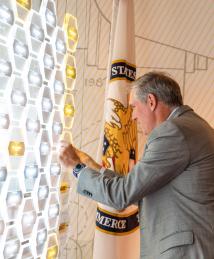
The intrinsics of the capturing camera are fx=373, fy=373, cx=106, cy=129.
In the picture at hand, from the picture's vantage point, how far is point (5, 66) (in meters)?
1.19

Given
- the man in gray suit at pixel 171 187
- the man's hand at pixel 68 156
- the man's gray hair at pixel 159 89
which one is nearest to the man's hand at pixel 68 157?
the man's hand at pixel 68 156

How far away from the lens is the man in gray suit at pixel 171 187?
1.23 metres

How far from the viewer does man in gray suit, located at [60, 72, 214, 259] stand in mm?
1229

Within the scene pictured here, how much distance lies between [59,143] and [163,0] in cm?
126

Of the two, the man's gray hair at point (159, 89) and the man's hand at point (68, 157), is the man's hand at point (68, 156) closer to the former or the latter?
the man's hand at point (68, 157)

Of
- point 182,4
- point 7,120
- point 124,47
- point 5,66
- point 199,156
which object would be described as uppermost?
point 182,4

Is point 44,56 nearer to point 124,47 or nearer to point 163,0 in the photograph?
point 124,47

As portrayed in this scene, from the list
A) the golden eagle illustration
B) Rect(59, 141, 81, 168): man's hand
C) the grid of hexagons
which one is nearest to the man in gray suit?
Rect(59, 141, 81, 168): man's hand

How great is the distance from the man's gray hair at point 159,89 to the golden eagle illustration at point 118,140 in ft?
1.74

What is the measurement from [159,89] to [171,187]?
13.8 inches

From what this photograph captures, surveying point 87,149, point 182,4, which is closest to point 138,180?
point 87,149

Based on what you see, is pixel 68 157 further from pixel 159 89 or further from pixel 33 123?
pixel 159 89

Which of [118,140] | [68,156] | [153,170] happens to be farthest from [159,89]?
[118,140]

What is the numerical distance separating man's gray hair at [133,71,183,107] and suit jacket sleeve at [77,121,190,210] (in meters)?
0.12
